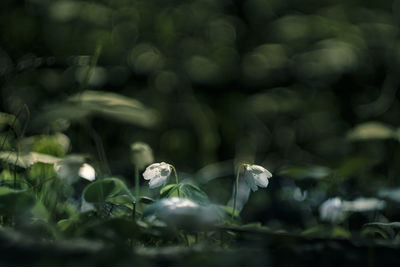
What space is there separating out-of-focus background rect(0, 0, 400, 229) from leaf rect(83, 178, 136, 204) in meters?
1.44

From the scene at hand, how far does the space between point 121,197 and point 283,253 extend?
0.91 ft

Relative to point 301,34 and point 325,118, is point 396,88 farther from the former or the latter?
point 301,34

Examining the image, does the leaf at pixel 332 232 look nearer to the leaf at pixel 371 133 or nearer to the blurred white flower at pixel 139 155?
the blurred white flower at pixel 139 155

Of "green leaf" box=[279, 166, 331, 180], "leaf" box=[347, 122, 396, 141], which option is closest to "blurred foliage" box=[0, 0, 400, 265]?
"leaf" box=[347, 122, 396, 141]

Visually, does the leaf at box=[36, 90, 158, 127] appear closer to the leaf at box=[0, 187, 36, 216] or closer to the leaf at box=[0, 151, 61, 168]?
the leaf at box=[0, 151, 61, 168]

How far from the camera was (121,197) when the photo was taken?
666mm

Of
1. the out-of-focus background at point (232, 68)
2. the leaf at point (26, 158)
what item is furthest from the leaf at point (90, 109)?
the out-of-focus background at point (232, 68)

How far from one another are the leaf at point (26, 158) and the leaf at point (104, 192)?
16 cm

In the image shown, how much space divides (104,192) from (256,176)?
0.23 meters

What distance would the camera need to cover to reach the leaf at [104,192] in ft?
2.16

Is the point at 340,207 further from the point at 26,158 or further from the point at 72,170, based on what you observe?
the point at 26,158

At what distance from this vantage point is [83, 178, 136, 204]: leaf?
660mm

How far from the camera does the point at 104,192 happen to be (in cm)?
67

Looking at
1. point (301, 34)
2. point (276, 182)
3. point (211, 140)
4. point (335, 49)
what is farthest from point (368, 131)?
point (301, 34)
